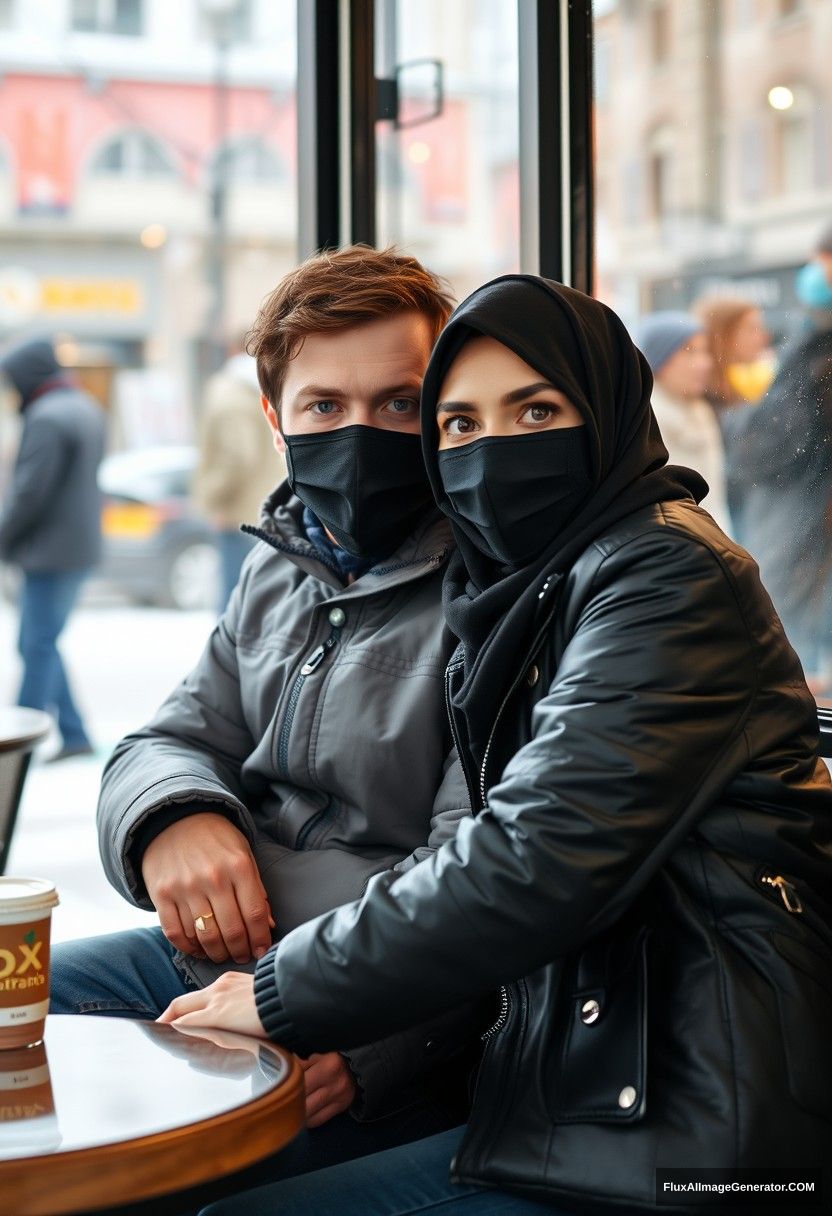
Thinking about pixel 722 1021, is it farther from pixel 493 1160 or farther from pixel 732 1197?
pixel 493 1160

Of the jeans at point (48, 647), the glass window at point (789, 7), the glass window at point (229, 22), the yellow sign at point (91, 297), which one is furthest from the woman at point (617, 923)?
the yellow sign at point (91, 297)

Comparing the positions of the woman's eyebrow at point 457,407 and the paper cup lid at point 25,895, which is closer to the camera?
the paper cup lid at point 25,895

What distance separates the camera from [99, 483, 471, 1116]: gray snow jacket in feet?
5.29

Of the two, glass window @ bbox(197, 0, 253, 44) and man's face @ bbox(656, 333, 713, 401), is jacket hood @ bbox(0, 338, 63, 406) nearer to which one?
man's face @ bbox(656, 333, 713, 401)

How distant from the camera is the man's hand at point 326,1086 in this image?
55.9 inches

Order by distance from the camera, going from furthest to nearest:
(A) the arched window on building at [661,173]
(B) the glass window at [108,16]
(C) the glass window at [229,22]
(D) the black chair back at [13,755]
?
(B) the glass window at [108,16]
(C) the glass window at [229,22]
(A) the arched window on building at [661,173]
(D) the black chair back at [13,755]

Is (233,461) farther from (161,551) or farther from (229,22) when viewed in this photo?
(229,22)

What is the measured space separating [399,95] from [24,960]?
2.13 metres

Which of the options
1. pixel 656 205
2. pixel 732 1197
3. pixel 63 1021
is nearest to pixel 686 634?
pixel 732 1197

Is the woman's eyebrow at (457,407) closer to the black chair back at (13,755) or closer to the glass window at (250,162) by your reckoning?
the black chair back at (13,755)

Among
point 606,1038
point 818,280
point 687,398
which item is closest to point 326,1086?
point 606,1038

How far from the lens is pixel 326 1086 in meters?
1.43

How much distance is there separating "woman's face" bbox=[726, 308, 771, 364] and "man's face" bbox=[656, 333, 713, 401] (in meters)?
0.06

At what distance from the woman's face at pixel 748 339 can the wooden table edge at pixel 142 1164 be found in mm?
2012
